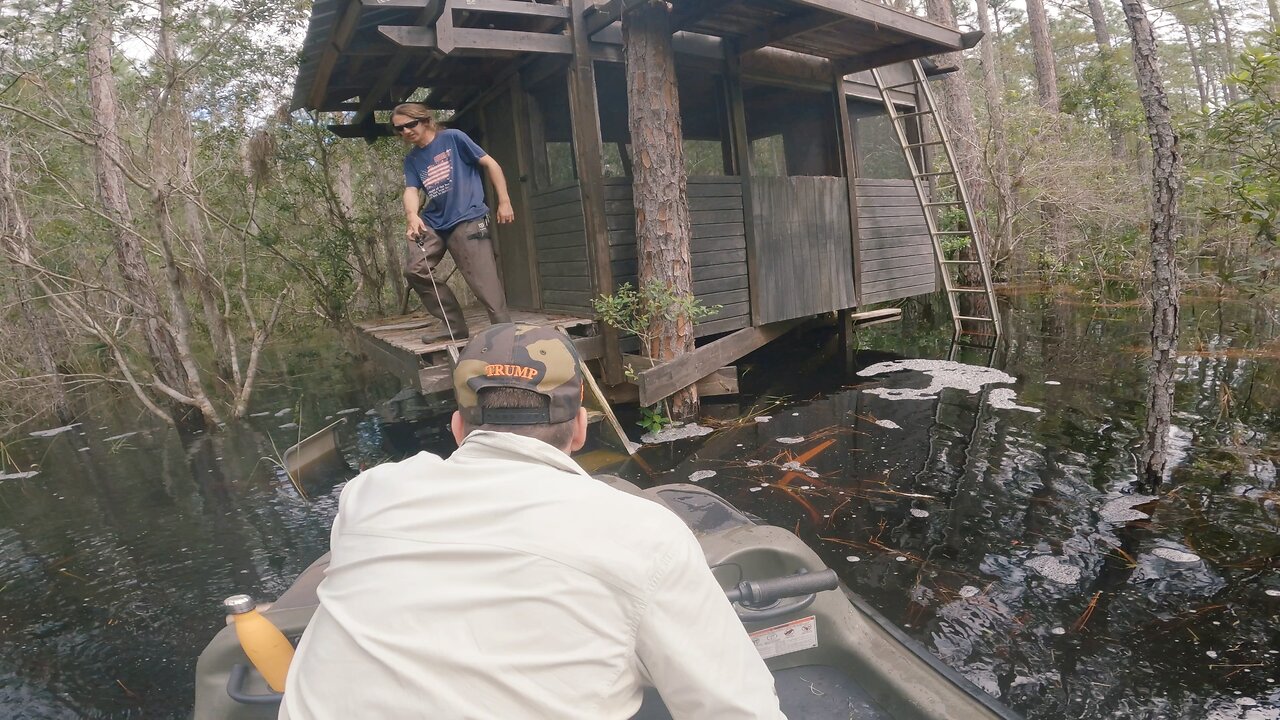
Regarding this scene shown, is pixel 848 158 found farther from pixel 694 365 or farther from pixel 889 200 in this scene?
pixel 694 365

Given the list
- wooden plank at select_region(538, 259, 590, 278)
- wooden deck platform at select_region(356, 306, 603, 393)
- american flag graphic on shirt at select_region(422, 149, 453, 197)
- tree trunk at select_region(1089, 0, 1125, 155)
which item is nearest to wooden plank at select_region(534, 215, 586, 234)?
wooden plank at select_region(538, 259, 590, 278)

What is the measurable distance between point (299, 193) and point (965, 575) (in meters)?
10.1

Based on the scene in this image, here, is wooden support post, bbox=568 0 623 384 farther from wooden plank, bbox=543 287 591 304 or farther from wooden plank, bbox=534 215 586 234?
wooden plank, bbox=543 287 591 304

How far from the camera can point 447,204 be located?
19.4ft

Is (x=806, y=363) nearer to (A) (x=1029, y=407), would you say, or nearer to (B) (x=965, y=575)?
(A) (x=1029, y=407)

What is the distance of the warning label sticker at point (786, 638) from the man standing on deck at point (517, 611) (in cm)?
81

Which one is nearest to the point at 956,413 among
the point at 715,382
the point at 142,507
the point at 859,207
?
the point at 715,382

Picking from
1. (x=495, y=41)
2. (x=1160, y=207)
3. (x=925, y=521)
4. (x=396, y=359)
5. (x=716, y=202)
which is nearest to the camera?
(x=1160, y=207)

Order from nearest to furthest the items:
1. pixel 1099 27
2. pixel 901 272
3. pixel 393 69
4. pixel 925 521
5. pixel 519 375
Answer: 1. pixel 519 375
2. pixel 925 521
3. pixel 393 69
4. pixel 901 272
5. pixel 1099 27

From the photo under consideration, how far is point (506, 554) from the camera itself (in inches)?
46.4

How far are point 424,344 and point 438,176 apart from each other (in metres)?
1.37

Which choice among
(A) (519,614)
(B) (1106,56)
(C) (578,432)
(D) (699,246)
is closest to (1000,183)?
(B) (1106,56)

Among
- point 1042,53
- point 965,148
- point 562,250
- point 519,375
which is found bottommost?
point 519,375

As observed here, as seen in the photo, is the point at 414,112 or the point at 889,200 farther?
the point at 889,200
